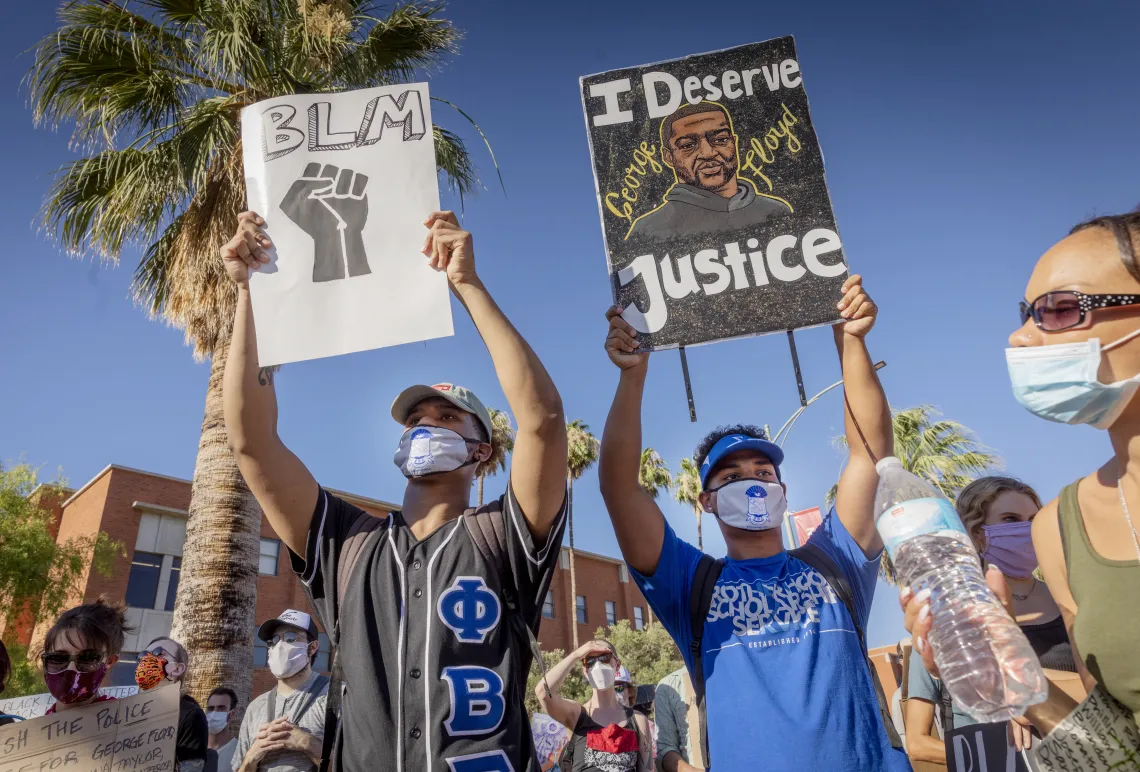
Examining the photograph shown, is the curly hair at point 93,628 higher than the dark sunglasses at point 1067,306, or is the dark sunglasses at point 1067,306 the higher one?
the dark sunglasses at point 1067,306

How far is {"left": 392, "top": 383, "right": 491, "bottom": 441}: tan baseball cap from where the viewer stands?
2.92 m

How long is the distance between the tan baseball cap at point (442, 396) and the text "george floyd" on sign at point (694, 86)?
1369 millimetres

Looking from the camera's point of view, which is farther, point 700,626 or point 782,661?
point 700,626

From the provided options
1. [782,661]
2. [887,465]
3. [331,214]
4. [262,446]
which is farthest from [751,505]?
[331,214]

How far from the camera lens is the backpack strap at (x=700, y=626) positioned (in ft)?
8.91

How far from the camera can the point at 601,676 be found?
644 cm

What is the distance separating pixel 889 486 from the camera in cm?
208

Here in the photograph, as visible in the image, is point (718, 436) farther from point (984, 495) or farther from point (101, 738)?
point (101, 738)

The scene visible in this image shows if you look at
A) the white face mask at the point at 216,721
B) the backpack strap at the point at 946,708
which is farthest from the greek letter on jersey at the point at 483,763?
the white face mask at the point at 216,721

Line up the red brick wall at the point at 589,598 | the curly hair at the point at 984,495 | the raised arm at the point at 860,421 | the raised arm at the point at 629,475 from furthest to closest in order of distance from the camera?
the red brick wall at the point at 589,598 < the curly hair at the point at 984,495 < the raised arm at the point at 860,421 < the raised arm at the point at 629,475

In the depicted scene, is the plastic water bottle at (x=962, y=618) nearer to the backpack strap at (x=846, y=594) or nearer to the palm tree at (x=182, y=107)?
the backpack strap at (x=846, y=594)

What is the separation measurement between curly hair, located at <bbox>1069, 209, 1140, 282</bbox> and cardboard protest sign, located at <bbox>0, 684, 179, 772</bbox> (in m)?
3.48

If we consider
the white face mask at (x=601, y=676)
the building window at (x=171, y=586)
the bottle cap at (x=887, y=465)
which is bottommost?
the white face mask at (x=601, y=676)

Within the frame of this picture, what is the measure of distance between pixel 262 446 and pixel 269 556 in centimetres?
2822
